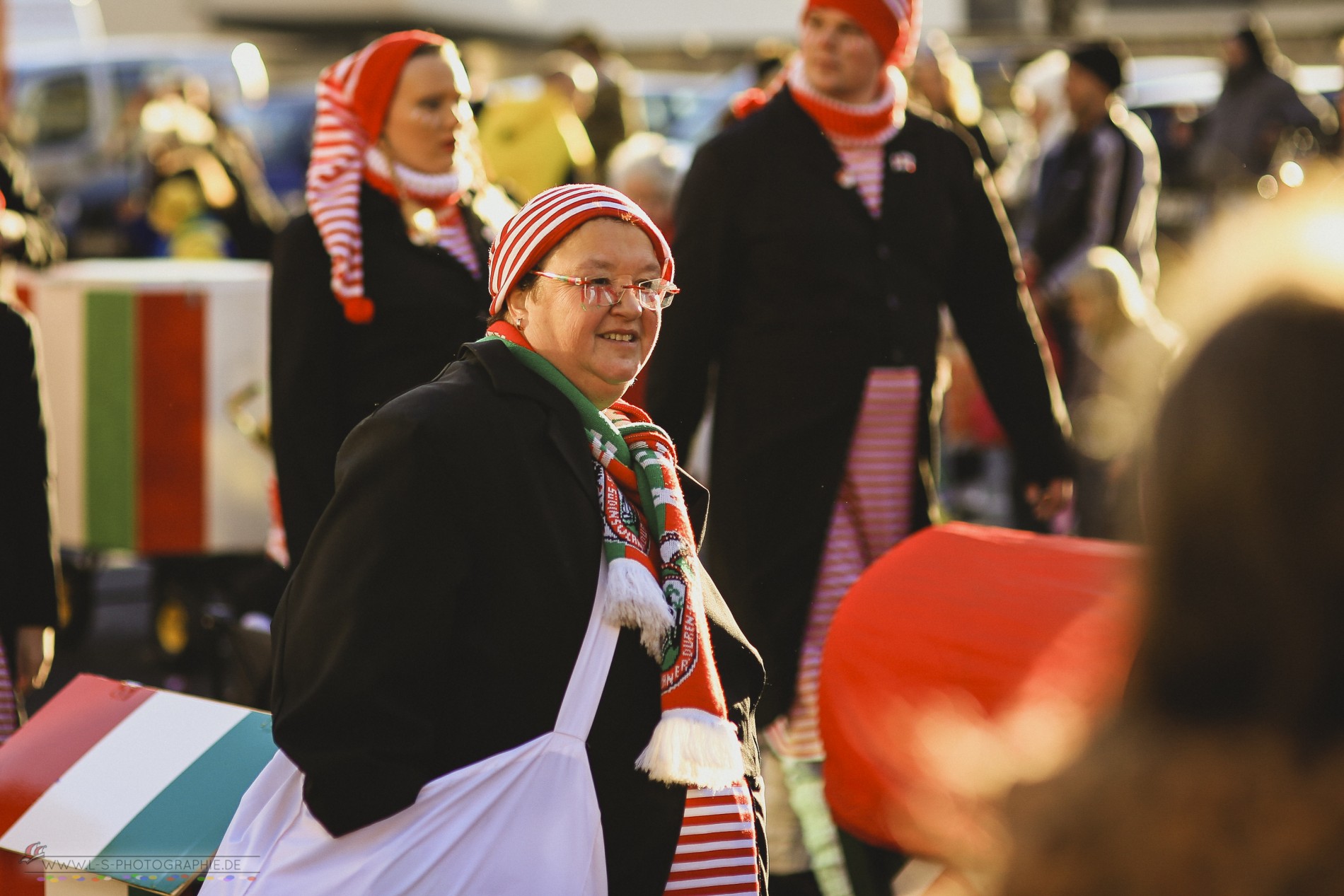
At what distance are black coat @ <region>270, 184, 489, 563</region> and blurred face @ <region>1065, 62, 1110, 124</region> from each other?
5235 millimetres

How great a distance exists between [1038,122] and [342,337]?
708cm

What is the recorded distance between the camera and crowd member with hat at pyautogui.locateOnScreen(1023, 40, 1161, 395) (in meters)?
8.20

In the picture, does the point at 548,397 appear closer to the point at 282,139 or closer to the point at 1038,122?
the point at 1038,122

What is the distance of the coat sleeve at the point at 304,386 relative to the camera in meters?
3.78

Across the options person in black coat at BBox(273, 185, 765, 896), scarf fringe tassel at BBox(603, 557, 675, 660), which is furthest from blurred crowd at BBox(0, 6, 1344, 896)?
scarf fringe tassel at BBox(603, 557, 675, 660)

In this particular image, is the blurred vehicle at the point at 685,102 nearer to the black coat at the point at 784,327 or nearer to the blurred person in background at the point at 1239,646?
the black coat at the point at 784,327

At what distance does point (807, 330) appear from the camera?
4.25 metres

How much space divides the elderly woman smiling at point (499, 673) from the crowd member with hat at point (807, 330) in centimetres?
156

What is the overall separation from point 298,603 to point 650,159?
460cm

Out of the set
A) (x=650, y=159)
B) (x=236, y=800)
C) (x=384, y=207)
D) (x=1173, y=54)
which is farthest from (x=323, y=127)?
(x=1173, y=54)

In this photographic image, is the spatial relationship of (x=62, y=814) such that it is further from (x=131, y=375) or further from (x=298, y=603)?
(x=131, y=375)

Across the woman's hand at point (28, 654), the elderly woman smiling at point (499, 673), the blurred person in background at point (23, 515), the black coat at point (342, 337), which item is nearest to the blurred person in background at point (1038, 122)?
the black coat at point (342, 337)

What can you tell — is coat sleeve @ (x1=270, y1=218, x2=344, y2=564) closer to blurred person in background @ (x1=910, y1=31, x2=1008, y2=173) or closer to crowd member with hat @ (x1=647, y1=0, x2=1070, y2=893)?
crowd member with hat @ (x1=647, y1=0, x2=1070, y2=893)

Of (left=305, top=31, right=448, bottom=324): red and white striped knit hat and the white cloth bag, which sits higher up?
(left=305, top=31, right=448, bottom=324): red and white striped knit hat
